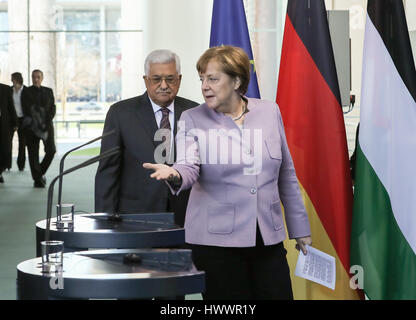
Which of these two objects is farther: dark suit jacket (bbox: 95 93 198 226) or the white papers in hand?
dark suit jacket (bbox: 95 93 198 226)

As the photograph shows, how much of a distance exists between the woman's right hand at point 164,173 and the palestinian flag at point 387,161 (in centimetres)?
153

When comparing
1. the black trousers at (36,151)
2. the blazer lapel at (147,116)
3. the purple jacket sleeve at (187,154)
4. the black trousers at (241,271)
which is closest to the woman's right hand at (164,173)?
the purple jacket sleeve at (187,154)

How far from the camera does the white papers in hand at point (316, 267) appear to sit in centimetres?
361

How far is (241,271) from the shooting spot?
3389 mm

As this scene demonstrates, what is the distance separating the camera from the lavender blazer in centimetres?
336

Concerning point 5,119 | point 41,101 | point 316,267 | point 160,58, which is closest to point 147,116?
point 160,58

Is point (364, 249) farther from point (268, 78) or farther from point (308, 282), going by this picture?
point (268, 78)

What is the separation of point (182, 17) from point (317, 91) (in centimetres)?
522

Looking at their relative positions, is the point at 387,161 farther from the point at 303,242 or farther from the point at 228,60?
the point at 228,60

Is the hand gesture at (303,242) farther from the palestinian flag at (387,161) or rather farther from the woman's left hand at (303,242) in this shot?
the palestinian flag at (387,161)

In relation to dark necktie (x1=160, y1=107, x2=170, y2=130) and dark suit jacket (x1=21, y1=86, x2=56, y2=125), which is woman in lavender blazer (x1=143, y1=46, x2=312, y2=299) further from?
dark suit jacket (x1=21, y1=86, x2=56, y2=125)

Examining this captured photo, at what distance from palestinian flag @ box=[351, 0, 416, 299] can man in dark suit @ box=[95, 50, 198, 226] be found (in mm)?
947

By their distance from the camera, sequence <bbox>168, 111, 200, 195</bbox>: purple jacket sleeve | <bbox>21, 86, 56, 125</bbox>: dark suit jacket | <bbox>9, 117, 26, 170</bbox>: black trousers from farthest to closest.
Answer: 1. <bbox>9, 117, 26, 170</bbox>: black trousers
2. <bbox>21, 86, 56, 125</bbox>: dark suit jacket
3. <bbox>168, 111, 200, 195</bbox>: purple jacket sleeve

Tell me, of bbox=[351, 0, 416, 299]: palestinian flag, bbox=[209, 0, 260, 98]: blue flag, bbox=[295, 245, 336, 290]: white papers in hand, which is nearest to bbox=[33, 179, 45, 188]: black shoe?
bbox=[209, 0, 260, 98]: blue flag
